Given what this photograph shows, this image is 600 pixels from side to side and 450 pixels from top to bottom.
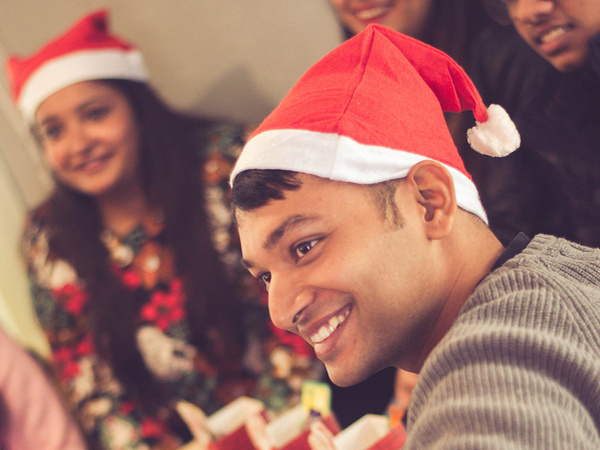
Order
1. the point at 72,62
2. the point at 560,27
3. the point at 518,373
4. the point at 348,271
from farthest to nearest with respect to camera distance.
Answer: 1. the point at 72,62
2. the point at 560,27
3. the point at 348,271
4. the point at 518,373

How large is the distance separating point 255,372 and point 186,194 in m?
0.58

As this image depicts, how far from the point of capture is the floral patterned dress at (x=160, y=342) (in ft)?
4.81

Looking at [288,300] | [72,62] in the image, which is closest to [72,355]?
[72,62]

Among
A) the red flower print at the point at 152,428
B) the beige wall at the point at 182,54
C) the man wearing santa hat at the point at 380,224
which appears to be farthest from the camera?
the red flower print at the point at 152,428

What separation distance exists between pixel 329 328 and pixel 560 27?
→ 0.55m

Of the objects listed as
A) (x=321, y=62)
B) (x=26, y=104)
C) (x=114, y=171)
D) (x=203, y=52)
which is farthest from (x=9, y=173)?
(x=321, y=62)

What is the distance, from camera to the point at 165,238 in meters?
1.53

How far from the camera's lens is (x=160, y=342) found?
151 centimetres

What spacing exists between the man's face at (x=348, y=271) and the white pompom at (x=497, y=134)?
0.55 feet

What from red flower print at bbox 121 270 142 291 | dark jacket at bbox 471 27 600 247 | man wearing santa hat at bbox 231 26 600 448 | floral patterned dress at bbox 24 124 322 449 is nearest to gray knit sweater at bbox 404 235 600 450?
man wearing santa hat at bbox 231 26 600 448

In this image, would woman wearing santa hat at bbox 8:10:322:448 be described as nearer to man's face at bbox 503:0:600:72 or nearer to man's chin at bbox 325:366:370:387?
man's chin at bbox 325:366:370:387

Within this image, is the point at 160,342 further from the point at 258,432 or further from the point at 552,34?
the point at 552,34

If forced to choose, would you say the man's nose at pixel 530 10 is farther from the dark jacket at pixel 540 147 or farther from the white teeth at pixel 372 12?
the white teeth at pixel 372 12

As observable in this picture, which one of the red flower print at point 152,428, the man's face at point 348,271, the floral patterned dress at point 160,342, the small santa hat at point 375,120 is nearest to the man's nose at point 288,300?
the man's face at point 348,271
